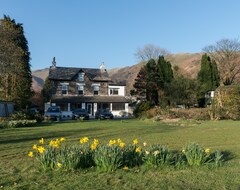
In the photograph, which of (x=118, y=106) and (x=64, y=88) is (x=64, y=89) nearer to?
(x=64, y=88)

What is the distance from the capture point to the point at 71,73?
58.5 metres

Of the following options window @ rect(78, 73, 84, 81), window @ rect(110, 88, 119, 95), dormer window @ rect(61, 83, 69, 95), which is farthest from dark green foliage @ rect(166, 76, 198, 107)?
dormer window @ rect(61, 83, 69, 95)

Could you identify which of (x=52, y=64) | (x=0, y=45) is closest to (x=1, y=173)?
(x=0, y=45)

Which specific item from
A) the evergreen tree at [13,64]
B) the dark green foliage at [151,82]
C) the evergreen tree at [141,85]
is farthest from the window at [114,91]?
the evergreen tree at [13,64]

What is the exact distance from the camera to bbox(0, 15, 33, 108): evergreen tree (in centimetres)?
3391

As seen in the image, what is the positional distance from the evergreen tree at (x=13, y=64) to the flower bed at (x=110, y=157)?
27777mm

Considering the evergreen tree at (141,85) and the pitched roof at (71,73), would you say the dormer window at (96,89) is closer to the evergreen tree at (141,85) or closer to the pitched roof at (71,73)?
the pitched roof at (71,73)

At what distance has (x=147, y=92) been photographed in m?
58.2

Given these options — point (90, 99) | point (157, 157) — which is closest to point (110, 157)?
point (157, 157)

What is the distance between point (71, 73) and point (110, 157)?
5190cm

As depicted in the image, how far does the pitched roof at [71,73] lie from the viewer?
56650 mm

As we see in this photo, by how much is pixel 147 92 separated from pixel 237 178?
51304 millimetres

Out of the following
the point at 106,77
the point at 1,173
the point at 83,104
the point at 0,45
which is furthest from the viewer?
the point at 106,77

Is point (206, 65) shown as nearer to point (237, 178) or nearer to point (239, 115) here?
point (239, 115)
